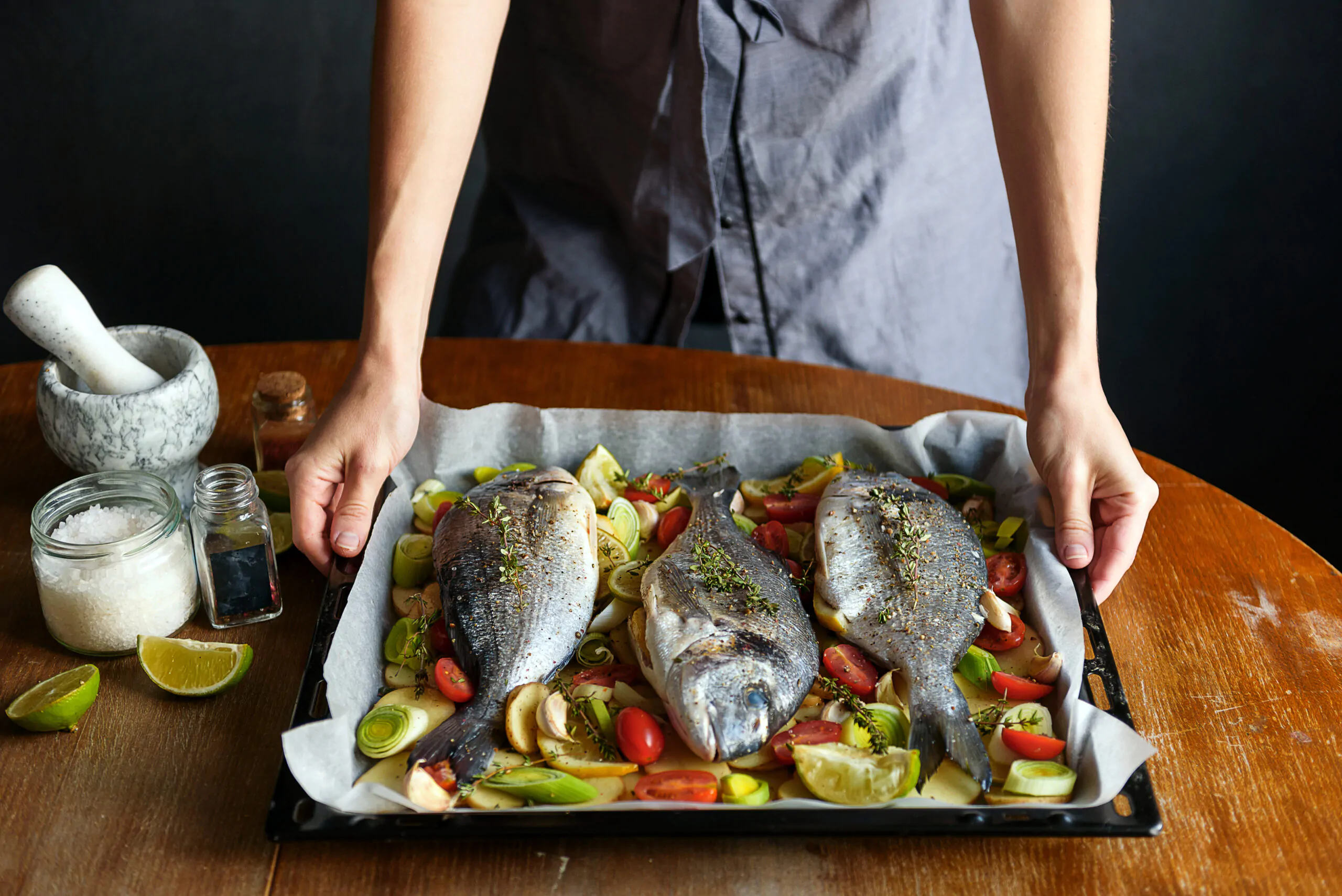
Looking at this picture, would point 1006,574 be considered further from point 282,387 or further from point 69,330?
point 69,330

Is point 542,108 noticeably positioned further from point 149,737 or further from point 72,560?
point 149,737

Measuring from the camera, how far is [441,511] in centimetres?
174

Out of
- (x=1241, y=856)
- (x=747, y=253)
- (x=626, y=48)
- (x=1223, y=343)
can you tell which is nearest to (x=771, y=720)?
(x=1241, y=856)

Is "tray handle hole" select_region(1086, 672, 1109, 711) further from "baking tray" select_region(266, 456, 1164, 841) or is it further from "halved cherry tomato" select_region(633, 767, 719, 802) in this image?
"halved cherry tomato" select_region(633, 767, 719, 802)

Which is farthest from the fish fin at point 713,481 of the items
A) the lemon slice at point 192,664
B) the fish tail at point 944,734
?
the lemon slice at point 192,664

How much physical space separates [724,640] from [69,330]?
3.65 ft

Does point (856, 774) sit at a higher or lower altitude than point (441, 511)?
higher

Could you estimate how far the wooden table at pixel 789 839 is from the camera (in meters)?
1.22

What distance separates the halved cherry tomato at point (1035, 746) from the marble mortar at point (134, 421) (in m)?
1.33

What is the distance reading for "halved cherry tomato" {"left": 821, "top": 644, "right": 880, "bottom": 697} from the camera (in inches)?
57.2

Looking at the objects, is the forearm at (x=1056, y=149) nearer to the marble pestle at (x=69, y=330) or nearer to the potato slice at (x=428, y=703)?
the potato slice at (x=428, y=703)

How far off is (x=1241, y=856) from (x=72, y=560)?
5.00ft

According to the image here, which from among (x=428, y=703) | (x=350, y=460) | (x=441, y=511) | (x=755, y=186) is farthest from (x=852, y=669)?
(x=755, y=186)

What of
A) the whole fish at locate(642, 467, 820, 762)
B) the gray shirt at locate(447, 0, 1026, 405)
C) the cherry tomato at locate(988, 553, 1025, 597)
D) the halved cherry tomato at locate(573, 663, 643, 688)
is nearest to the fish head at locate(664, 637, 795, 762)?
the whole fish at locate(642, 467, 820, 762)
